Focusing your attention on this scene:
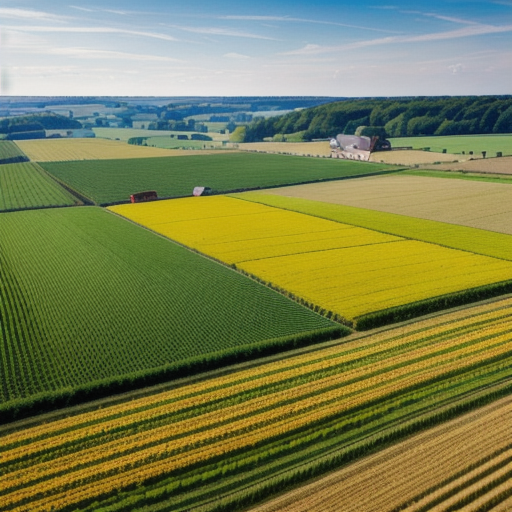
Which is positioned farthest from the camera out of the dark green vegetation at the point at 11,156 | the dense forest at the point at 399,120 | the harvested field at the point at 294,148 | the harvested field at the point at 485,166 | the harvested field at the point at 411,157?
the dense forest at the point at 399,120

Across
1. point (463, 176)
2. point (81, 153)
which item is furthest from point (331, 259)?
point (81, 153)

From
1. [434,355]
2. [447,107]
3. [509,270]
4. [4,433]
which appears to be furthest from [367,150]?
[4,433]

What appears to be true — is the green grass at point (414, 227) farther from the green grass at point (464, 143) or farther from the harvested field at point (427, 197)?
the green grass at point (464, 143)

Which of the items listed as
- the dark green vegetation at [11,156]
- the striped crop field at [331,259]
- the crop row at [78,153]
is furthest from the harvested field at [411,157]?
the dark green vegetation at [11,156]

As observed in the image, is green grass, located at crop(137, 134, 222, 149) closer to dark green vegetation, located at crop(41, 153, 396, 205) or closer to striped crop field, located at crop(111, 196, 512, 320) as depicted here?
dark green vegetation, located at crop(41, 153, 396, 205)

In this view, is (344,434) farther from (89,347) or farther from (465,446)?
(89,347)

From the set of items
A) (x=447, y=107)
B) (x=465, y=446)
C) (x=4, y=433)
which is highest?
(x=447, y=107)
